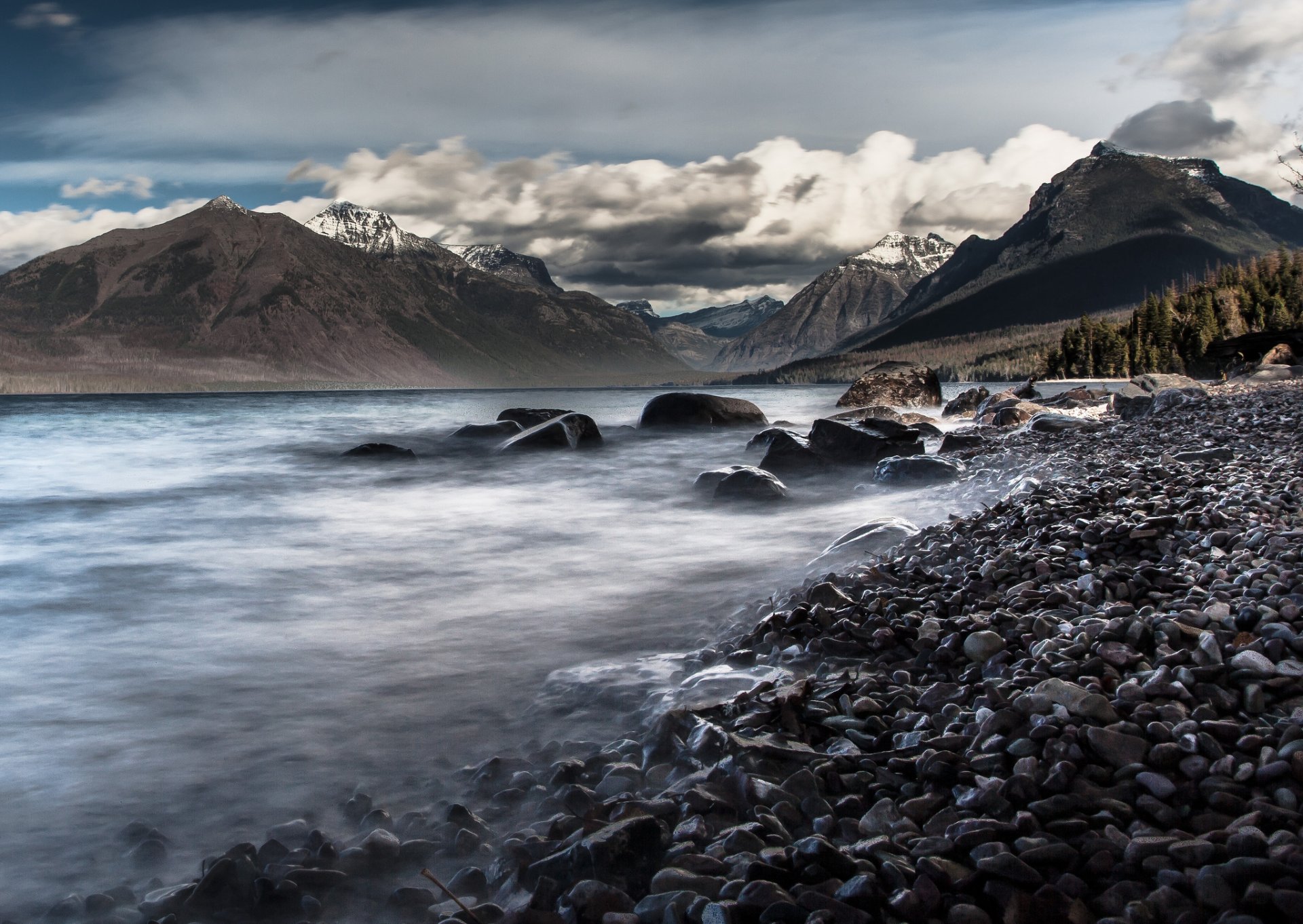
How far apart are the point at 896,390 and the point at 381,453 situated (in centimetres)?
4620

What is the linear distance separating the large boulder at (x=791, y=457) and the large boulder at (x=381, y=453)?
11557 millimetres

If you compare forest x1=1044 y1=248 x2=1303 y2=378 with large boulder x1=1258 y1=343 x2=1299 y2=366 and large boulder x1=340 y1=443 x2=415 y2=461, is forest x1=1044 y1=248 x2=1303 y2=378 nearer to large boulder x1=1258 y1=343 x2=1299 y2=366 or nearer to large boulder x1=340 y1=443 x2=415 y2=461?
large boulder x1=1258 y1=343 x2=1299 y2=366

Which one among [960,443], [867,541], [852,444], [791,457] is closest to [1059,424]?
[960,443]

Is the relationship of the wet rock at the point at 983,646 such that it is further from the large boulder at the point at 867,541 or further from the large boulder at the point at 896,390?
the large boulder at the point at 896,390

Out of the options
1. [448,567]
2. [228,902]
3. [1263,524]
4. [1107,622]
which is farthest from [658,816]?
[448,567]

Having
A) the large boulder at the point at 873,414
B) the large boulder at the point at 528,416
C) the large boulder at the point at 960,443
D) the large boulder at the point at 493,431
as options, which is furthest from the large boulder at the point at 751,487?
the large boulder at the point at 873,414

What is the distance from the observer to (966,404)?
48344mm

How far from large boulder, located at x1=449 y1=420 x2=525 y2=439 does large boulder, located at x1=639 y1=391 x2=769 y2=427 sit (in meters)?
7.45

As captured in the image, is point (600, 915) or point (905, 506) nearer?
point (600, 915)

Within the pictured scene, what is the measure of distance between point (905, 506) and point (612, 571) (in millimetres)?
6195

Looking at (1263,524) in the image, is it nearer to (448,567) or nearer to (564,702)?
(564,702)

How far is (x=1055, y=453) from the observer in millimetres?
17953

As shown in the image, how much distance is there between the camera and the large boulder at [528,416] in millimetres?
32125

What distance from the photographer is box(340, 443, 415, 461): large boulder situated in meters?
24.5
